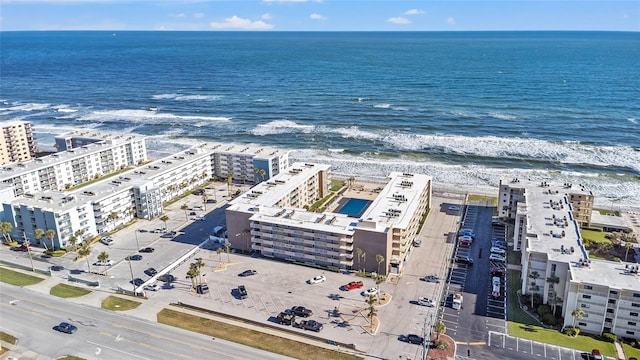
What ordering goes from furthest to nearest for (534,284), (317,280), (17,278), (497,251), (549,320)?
(497,251), (17,278), (317,280), (534,284), (549,320)

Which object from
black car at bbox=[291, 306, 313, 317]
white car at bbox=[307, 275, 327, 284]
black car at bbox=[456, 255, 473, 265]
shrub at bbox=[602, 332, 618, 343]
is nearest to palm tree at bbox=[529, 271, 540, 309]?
shrub at bbox=[602, 332, 618, 343]

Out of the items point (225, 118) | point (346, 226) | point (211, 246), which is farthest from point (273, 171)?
point (225, 118)

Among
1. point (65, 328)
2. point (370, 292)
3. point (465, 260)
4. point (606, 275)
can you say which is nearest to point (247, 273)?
point (370, 292)

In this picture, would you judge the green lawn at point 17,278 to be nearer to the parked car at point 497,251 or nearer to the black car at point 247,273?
the black car at point 247,273

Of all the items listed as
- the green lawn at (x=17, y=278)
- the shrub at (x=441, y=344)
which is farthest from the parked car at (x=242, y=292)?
the green lawn at (x=17, y=278)

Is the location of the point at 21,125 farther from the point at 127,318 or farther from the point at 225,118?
the point at 127,318

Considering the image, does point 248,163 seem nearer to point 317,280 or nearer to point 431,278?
point 317,280

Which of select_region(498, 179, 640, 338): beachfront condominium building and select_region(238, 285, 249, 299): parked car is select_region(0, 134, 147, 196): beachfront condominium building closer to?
select_region(238, 285, 249, 299): parked car
